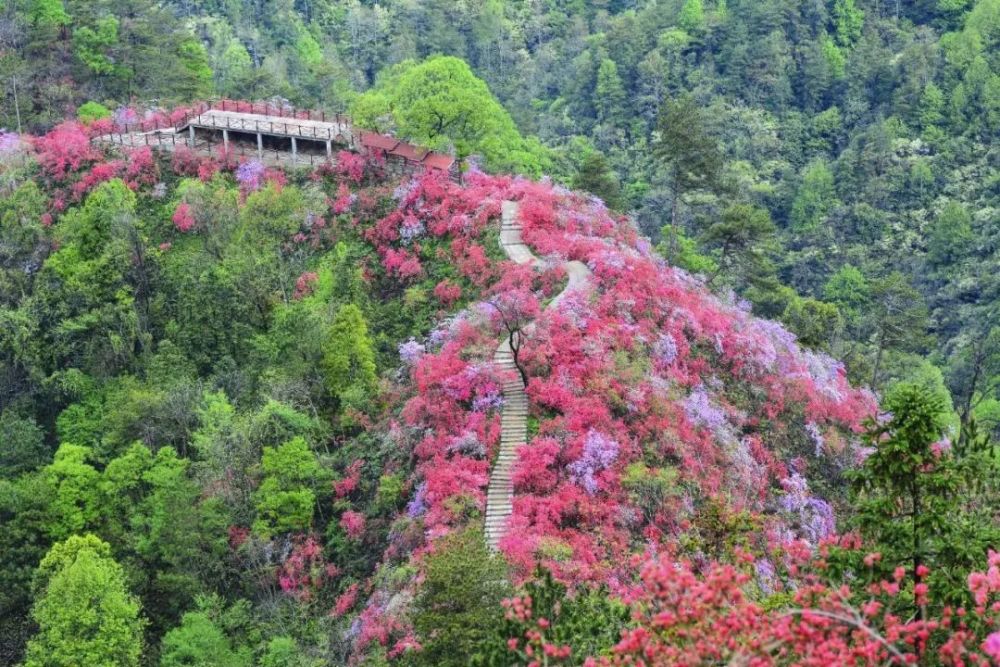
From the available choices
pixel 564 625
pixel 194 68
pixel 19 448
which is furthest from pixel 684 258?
pixel 564 625

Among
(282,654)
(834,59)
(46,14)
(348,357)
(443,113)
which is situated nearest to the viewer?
(282,654)

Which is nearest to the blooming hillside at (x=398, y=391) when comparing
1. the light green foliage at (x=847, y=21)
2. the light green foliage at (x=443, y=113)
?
the light green foliage at (x=443, y=113)

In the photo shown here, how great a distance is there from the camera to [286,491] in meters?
39.6

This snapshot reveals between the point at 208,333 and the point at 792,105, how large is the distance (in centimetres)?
8016

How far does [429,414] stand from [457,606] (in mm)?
15477

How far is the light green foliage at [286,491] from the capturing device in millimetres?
39000

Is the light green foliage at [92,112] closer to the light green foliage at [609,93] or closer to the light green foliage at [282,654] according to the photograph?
the light green foliage at [282,654]

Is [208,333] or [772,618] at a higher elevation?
[772,618]

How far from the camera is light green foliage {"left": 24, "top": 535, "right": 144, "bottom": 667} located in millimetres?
34625

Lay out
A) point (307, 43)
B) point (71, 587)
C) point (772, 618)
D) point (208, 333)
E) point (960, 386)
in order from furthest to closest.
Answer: point (307, 43) < point (960, 386) < point (208, 333) < point (71, 587) < point (772, 618)

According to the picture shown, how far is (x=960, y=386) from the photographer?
75.4 meters

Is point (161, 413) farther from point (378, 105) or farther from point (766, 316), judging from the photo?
point (766, 316)

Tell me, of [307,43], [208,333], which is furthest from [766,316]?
[307,43]

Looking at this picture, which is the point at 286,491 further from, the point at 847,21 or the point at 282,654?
the point at 847,21
